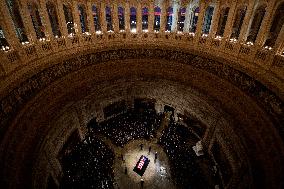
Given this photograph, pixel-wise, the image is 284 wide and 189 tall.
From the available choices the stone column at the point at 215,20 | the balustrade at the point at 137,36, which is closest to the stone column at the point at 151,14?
the balustrade at the point at 137,36

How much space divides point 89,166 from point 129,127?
5764mm

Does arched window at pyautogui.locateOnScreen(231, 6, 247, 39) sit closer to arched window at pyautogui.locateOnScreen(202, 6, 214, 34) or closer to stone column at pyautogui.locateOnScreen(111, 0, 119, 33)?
arched window at pyautogui.locateOnScreen(202, 6, 214, 34)

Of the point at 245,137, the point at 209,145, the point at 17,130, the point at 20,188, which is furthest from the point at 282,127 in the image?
the point at 17,130

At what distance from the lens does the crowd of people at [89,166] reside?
1897 centimetres

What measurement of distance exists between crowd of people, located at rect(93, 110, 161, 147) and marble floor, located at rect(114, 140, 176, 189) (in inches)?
31.2

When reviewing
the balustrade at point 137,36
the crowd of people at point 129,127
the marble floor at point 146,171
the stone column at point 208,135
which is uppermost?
the balustrade at point 137,36

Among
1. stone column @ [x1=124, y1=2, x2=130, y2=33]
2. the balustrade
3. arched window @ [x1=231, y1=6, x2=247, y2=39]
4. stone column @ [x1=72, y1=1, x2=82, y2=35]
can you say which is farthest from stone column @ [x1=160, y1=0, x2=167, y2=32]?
stone column @ [x1=72, y1=1, x2=82, y2=35]

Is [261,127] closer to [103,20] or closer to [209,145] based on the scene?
[209,145]

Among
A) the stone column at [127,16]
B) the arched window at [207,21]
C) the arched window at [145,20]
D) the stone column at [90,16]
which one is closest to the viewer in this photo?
the stone column at [90,16]

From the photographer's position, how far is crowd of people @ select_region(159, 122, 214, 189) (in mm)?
19281

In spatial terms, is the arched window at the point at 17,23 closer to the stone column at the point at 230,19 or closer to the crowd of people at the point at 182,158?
the crowd of people at the point at 182,158

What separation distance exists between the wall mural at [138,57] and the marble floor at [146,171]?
8.95m

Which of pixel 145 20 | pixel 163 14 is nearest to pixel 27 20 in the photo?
pixel 163 14

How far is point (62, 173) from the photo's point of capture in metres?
19.0
